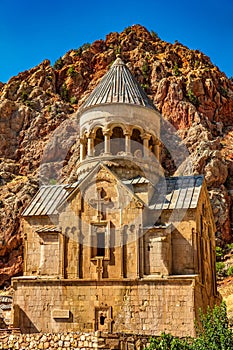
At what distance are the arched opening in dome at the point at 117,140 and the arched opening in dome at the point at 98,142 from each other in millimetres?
421

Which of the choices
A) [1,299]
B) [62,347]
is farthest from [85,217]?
[1,299]

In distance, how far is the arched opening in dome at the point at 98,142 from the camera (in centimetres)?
2180

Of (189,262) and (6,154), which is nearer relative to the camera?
(189,262)

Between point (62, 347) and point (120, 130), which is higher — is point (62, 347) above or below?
below

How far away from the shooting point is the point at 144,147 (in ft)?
69.9

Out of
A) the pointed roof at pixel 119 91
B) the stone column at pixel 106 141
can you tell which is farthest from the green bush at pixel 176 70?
the stone column at pixel 106 141

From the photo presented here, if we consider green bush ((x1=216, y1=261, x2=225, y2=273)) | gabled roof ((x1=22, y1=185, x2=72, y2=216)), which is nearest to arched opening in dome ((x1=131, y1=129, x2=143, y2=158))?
gabled roof ((x1=22, y1=185, x2=72, y2=216))

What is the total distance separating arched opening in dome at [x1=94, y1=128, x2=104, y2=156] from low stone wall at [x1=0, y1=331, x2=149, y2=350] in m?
9.79

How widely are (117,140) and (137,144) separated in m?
0.98

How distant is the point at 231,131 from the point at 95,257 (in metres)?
40.1

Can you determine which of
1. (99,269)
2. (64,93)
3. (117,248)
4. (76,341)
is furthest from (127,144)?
(64,93)

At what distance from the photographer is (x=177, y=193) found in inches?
794

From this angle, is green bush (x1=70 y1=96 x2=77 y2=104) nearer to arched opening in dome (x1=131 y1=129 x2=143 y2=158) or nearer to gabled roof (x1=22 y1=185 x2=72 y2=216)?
arched opening in dome (x1=131 y1=129 x2=143 y2=158)

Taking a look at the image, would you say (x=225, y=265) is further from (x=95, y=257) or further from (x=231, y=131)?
(x=95, y=257)
